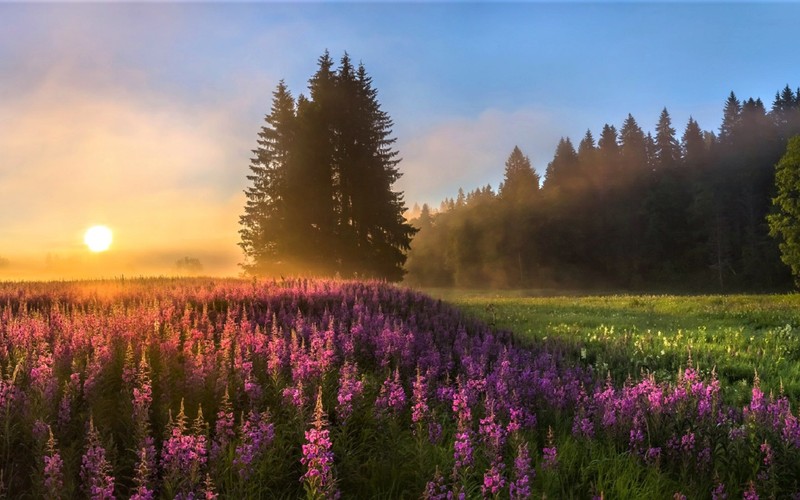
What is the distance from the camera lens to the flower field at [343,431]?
3.29 m

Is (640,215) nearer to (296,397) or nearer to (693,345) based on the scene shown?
(693,345)

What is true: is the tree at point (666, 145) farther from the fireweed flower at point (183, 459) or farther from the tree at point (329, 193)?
the fireweed flower at point (183, 459)

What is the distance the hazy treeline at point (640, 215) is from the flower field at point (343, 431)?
52.1 meters

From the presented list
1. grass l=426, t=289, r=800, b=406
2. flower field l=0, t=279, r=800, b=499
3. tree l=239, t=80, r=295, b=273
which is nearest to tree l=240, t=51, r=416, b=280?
tree l=239, t=80, r=295, b=273

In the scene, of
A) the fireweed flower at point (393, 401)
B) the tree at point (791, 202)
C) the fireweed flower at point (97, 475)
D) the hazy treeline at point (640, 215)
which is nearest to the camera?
the fireweed flower at point (97, 475)

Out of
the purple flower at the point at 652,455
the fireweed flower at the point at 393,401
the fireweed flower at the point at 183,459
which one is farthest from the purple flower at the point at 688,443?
the fireweed flower at the point at 183,459

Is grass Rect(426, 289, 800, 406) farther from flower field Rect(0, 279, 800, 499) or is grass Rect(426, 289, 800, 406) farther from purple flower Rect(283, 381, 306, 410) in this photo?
purple flower Rect(283, 381, 306, 410)

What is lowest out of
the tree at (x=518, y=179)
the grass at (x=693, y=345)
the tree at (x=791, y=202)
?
the grass at (x=693, y=345)

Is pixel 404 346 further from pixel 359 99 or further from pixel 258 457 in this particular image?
pixel 359 99

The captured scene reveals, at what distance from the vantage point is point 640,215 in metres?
70.2

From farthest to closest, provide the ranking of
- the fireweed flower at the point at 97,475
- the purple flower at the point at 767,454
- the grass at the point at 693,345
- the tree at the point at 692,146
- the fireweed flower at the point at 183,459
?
the tree at the point at 692,146 < the grass at the point at 693,345 < the purple flower at the point at 767,454 < the fireweed flower at the point at 183,459 < the fireweed flower at the point at 97,475

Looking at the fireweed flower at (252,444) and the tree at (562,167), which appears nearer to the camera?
the fireweed flower at (252,444)

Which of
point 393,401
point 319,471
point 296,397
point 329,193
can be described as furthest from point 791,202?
point 319,471

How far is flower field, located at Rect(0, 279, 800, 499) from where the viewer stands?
10.8ft
